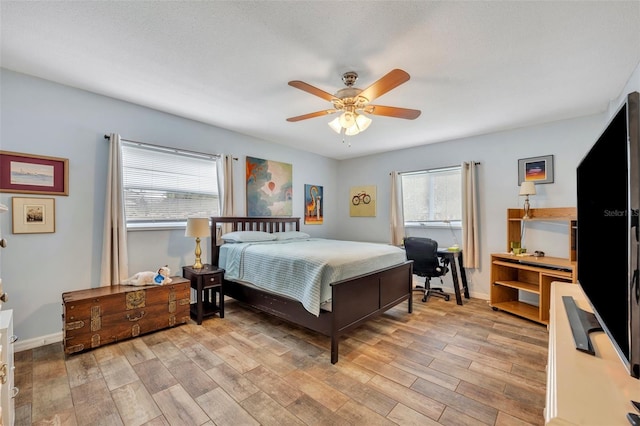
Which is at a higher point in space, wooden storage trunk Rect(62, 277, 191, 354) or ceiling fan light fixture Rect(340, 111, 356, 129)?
ceiling fan light fixture Rect(340, 111, 356, 129)

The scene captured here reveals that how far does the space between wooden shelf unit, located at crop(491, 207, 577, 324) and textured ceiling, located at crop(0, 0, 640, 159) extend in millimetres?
1311

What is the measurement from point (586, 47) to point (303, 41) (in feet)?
6.81

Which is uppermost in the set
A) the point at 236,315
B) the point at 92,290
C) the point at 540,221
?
the point at 540,221

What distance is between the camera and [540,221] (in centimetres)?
366

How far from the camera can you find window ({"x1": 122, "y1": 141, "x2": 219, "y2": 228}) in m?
3.20

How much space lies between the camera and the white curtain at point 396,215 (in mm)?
4906

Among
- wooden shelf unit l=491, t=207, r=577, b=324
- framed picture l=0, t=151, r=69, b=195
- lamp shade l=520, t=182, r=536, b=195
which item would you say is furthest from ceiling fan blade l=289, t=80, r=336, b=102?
wooden shelf unit l=491, t=207, r=577, b=324

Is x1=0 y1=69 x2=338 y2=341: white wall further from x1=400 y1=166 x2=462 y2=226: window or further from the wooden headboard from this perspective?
x1=400 y1=166 x2=462 y2=226: window

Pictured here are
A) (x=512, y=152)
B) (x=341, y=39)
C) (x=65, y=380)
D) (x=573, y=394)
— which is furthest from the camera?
(x=512, y=152)

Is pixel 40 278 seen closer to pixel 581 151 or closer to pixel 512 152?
pixel 512 152

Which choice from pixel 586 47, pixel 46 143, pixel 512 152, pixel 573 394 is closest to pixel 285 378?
pixel 573 394

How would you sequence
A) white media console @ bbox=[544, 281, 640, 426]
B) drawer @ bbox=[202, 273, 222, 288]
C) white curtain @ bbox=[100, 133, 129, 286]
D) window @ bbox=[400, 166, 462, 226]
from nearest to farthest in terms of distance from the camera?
white media console @ bbox=[544, 281, 640, 426]
white curtain @ bbox=[100, 133, 129, 286]
drawer @ bbox=[202, 273, 222, 288]
window @ bbox=[400, 166, 462, 226]

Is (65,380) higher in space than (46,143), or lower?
lower

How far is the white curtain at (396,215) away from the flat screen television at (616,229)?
3446 mm
